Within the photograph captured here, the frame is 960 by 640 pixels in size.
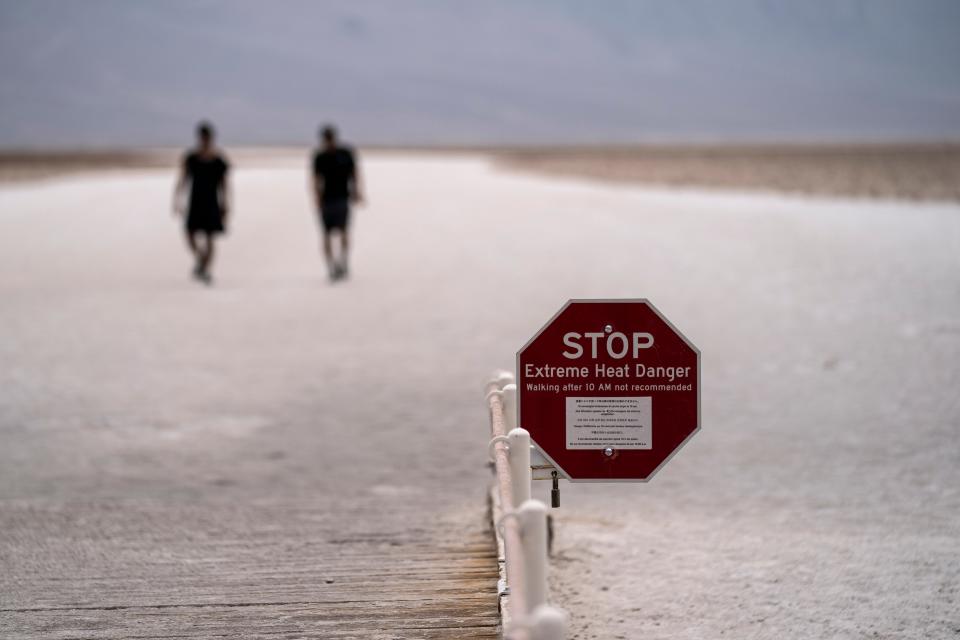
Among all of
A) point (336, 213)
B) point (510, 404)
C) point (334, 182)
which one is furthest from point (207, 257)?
point (510, 404)

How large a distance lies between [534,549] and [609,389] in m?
0.86

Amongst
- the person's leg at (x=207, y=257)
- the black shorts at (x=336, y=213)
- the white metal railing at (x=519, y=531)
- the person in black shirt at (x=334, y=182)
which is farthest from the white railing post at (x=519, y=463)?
the person's leg at (x=207, y=257)

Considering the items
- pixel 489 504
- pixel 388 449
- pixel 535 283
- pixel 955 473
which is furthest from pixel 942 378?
pixel 535 283

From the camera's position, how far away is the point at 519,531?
329cm

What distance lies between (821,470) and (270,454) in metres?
3.10

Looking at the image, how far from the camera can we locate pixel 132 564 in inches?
193

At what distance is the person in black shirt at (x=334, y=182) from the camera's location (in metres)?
13.7

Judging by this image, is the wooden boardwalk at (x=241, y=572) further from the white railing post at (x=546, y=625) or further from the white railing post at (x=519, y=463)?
the white railing post at (x=546, y=625)

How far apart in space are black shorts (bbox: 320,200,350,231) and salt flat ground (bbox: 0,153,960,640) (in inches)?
32.1

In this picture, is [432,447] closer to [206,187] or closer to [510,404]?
[510,404]

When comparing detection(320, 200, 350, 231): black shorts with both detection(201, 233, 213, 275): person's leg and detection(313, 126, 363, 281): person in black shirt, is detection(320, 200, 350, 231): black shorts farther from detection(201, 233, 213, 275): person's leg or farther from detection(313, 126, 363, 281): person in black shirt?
detection(201, 233, 213, 275): person's leg

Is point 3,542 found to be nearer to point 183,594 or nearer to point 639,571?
point 183,594

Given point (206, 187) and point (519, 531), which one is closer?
point (519, 531)

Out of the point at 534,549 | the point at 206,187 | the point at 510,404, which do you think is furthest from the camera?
the point at 206,187
